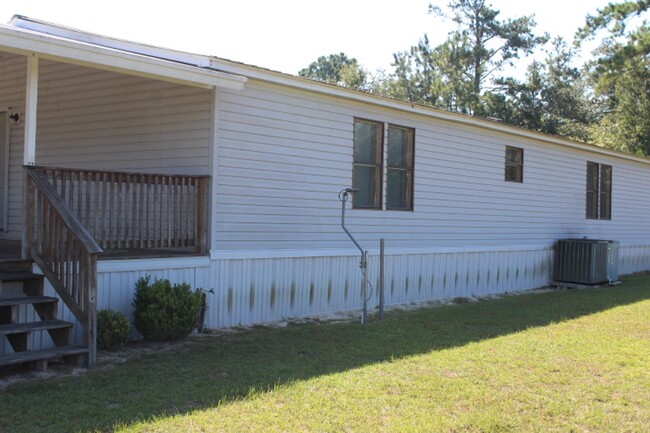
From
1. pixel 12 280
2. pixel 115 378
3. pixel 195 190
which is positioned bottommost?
pixel 115 378

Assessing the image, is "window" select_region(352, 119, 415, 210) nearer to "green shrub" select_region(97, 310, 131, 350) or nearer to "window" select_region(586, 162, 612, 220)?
"green shrub" select_region(97, 310, 131, 350)

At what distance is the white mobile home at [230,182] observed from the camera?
658 centimetres

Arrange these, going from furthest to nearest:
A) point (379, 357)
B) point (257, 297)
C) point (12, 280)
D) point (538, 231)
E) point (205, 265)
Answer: point (538, 231) < point (257, 297) < point (205, 265) < point (379, 357) < point (12, 280)

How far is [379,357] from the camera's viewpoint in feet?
21.7

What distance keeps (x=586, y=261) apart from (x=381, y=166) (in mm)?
6535

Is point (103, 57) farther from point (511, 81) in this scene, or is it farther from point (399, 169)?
point (511, 81)

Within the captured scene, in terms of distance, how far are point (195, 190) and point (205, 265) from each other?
927 mm

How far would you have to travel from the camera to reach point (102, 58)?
6426 millimetres

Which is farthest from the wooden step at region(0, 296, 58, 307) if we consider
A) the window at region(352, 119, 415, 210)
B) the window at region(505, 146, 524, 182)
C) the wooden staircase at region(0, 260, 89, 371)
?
the window at region(505, 146, 524, 182)

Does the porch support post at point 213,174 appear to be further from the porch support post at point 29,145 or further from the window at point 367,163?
the window at point 367,163

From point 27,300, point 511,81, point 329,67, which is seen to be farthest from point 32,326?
point 329,67

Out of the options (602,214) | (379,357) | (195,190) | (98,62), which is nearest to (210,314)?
(195,190)

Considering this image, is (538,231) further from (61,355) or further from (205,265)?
(61,355)

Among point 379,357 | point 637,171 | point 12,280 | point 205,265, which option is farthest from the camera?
point 637,171
